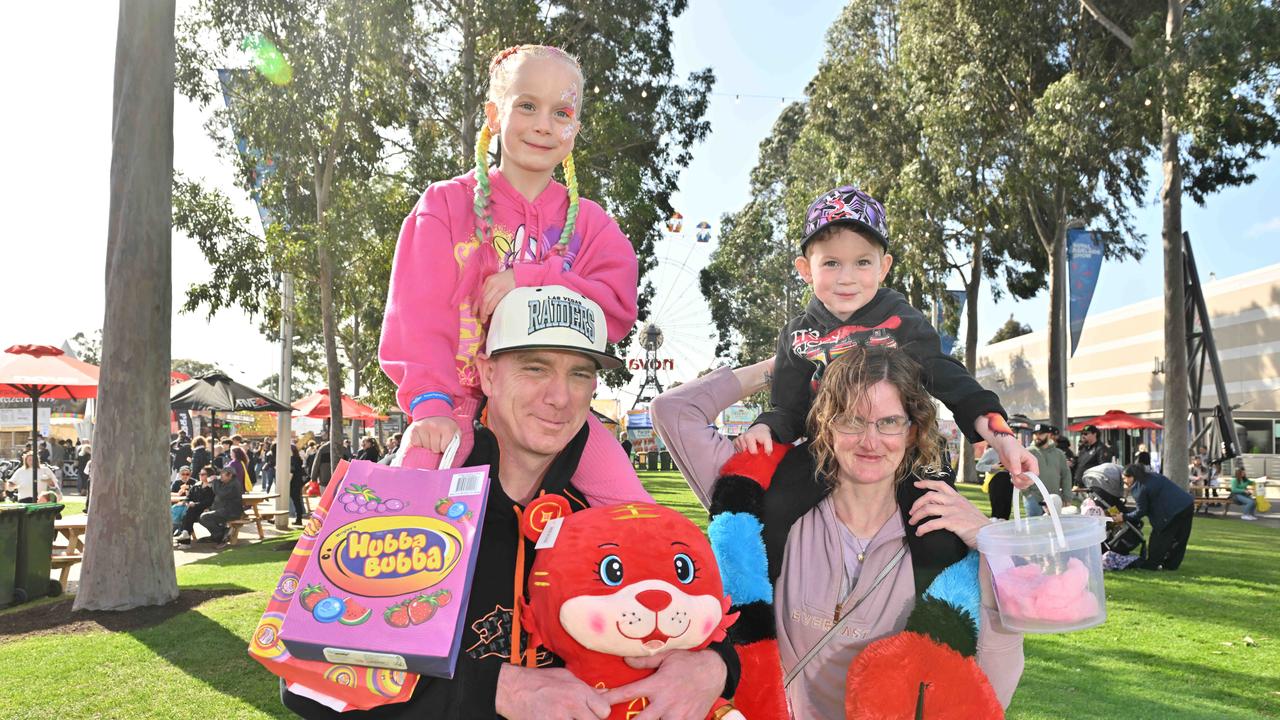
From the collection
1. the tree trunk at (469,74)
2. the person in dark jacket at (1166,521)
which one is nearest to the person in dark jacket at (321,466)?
the tree trunk at (469,74)

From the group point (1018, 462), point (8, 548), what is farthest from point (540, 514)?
point (8, 548)

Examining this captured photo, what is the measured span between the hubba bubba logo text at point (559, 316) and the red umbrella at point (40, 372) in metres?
15.3

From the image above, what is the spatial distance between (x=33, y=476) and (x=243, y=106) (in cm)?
897

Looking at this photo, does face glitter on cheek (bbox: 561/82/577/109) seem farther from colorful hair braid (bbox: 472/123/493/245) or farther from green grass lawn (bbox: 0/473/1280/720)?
green grass lawn (bbox: 0/473/1280/720)

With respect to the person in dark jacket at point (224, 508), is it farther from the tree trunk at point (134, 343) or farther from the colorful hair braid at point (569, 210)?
the colorful hair braid at point (569, 210)

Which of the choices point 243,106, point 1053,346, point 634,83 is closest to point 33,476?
point 243,106

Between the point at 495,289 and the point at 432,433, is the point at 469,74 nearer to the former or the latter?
the point at 495,289

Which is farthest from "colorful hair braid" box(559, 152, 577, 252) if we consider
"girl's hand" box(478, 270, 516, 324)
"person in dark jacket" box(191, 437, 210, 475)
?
"person in dark jacket" box(191, 437, 210, 475)

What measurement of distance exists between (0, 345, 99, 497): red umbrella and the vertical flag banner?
2467cm

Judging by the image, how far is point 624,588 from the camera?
1.93 m

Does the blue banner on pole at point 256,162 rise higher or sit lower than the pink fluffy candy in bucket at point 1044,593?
higher

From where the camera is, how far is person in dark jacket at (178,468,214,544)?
Answer: 54.6 feet

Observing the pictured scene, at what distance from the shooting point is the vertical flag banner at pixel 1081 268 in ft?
84.1

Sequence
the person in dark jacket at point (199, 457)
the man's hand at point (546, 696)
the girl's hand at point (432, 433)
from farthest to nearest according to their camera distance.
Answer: the person in dark jacket at point (199, 457) < the girl's hand at point (432, 433) < the man's hand at point (546, 696)
